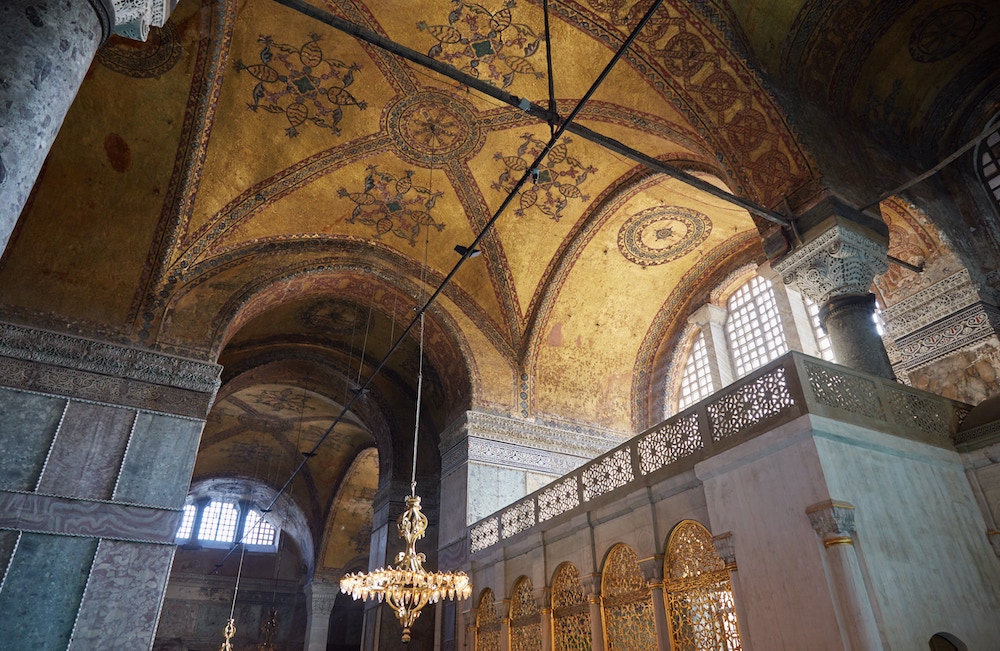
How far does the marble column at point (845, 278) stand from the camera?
6156 mm

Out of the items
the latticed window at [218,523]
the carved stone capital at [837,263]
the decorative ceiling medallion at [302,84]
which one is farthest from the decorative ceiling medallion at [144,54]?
the latticed window at [218,523]

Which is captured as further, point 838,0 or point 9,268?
point 9,268

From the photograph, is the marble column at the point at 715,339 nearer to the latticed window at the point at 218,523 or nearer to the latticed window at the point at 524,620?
the latticed window at the point at 524,620

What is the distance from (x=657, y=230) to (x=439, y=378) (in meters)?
4.46

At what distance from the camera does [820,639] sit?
13.3 feet

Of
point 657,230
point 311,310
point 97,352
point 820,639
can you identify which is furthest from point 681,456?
point 311,310

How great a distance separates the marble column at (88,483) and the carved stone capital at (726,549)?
586cm

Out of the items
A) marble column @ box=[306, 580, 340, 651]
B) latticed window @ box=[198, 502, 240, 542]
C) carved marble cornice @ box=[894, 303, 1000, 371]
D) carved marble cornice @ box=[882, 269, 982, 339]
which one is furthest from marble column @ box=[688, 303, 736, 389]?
latticed window @ box=[198, 502, 240, 542]

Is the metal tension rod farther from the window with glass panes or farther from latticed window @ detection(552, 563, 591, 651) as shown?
the window with glass panes

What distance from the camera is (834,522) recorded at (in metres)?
4.20

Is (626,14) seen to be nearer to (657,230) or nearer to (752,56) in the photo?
(752,56)

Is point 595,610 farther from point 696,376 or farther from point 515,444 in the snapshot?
point 696,376

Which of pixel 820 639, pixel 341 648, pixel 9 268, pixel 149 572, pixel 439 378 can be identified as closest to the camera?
pixel 820 639

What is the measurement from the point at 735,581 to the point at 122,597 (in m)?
6.19
